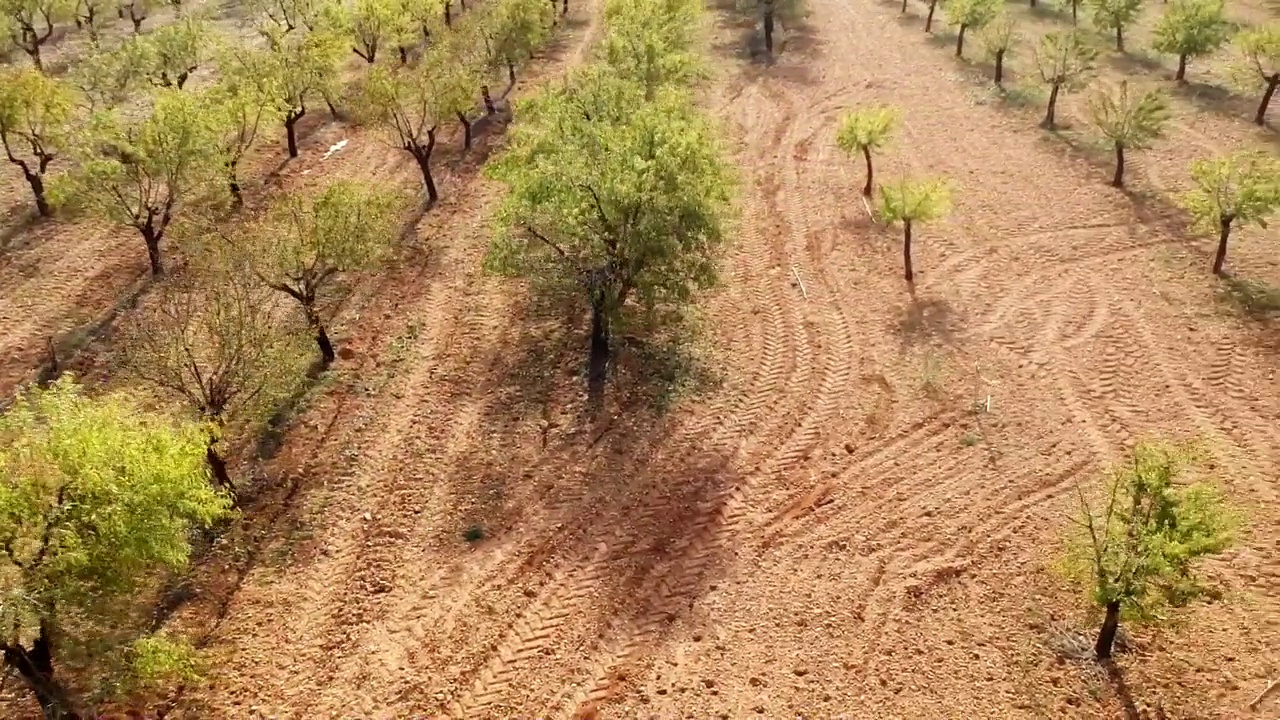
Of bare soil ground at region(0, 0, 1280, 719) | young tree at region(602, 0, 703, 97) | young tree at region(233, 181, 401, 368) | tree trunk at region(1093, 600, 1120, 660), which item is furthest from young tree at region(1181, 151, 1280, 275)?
young tree at region(233, 181, 401, 368)

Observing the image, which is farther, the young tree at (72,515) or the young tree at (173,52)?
the young tree at (173,52)

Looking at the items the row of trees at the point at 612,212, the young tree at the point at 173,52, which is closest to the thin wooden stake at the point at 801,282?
the row of trees at the point at 612,212

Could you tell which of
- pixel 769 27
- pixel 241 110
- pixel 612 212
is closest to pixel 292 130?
pixel 241 110

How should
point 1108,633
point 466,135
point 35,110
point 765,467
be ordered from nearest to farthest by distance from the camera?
1. point 1108,633
2. point 765,467
3. point 35,110
4. point 466,135

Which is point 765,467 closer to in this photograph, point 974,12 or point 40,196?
point 40,196

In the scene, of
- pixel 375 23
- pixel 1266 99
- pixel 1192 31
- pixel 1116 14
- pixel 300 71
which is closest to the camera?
pixel 300 71

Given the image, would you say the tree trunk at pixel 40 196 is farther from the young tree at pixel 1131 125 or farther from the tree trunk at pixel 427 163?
the young tree at pixel 1131 125

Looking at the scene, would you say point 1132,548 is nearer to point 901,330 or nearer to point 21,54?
point 901,330

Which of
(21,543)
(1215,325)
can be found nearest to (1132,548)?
(1215,325)
